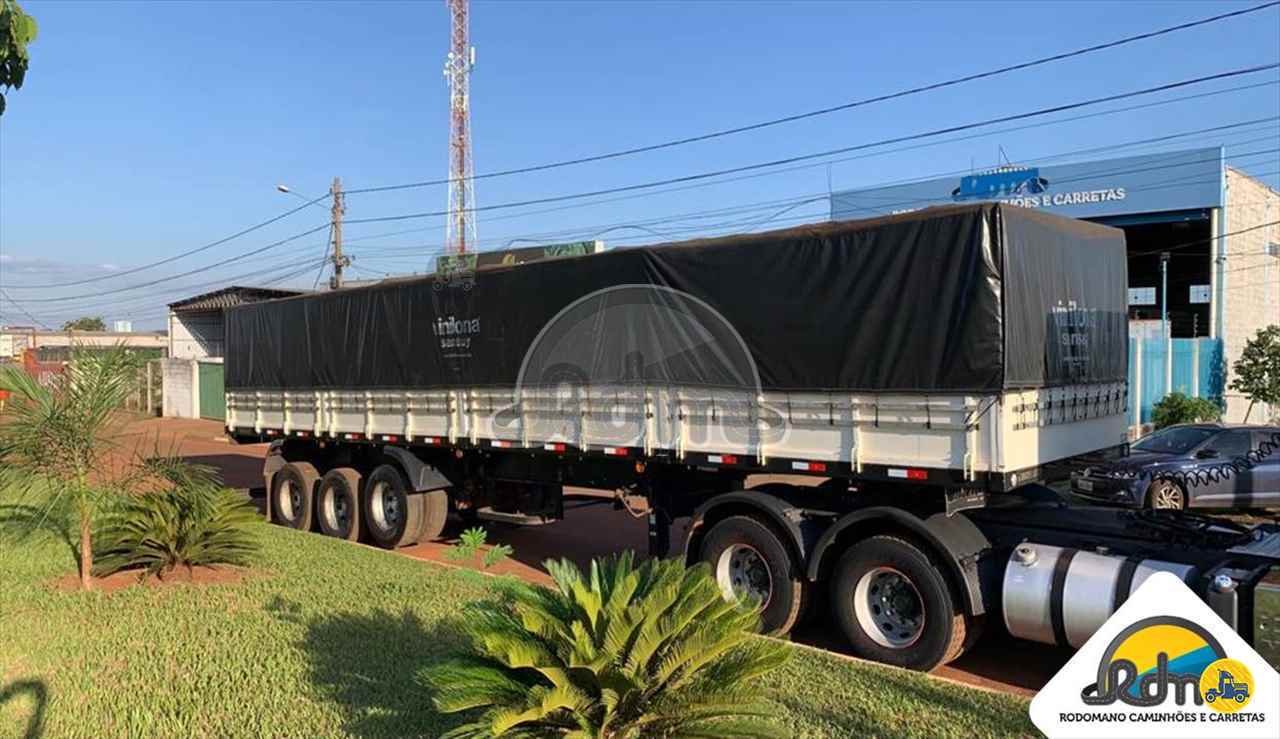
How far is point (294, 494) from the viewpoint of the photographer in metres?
13.5

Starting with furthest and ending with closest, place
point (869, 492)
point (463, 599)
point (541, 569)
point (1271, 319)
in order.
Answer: point (1271, 319) < point (541, 569) < point (463, 599) < point (869, 492)

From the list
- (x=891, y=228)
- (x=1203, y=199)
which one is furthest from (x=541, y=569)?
(x=1203, y=199)

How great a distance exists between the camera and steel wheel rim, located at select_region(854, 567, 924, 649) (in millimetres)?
6598

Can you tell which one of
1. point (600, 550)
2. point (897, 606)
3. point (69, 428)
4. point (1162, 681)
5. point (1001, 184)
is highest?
point (1001, 184)

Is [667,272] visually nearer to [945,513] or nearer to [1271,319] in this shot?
[945,513]

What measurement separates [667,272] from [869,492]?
8.59 ft

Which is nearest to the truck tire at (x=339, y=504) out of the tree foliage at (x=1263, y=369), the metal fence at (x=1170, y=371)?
the metal fence at (x=1170, y=371)

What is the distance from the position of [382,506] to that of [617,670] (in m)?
8.39

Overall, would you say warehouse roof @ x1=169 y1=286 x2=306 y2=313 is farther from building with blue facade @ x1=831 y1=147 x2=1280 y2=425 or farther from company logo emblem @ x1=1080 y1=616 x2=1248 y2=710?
company logo emblem @ x1=1080 y1=616 x2=1248 y2=710

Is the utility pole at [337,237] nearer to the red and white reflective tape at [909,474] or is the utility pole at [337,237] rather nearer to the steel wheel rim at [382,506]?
the steel wheel rim at [382,506]

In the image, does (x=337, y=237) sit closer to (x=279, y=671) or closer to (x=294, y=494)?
(x=294, y=494)

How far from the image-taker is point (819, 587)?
289 inches

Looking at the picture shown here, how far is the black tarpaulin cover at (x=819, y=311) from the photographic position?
20.7ft

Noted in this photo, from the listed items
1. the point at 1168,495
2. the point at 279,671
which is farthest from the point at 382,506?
the point at 1168,495
